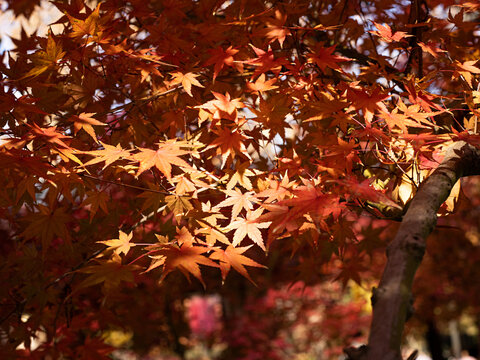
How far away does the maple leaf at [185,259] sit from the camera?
4.89 ft

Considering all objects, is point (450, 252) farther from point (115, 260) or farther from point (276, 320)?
point (115, 260)

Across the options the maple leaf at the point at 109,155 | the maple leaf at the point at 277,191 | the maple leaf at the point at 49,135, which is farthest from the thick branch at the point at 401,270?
the maple leaf at the point at 49,135

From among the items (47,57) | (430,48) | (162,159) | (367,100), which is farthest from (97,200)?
(430,48)

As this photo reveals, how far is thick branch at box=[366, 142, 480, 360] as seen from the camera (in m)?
1.06

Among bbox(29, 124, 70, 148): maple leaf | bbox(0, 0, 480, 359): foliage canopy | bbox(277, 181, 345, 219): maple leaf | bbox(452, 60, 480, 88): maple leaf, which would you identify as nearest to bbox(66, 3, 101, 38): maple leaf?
bbox(0, 0, 480, 359): foliage canopy

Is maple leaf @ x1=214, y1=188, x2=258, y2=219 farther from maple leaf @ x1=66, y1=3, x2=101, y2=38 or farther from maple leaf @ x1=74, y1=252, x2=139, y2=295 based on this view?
maple leaf @ x1=66, y1=3, x2=101, y2=38

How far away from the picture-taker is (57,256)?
2.57 metres

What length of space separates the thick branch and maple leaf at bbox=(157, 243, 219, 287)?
579 millimetres

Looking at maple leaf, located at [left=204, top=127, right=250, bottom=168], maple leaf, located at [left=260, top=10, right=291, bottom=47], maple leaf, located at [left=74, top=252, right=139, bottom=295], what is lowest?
maple leaf, located at [left=74, top=252, right=139, bottom=295]

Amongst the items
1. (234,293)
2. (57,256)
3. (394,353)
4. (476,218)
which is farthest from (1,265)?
(476,218)

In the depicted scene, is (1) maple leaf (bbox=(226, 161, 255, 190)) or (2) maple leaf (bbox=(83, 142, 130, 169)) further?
(1) maple leaf (bbox=(226, 161, 255, 190))

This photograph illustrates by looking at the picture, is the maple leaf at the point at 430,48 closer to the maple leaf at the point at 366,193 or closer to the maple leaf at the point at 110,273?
the maple leaf at the point at 366,193

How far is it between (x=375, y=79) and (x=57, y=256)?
2.20m

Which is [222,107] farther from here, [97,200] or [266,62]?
[97,200]
